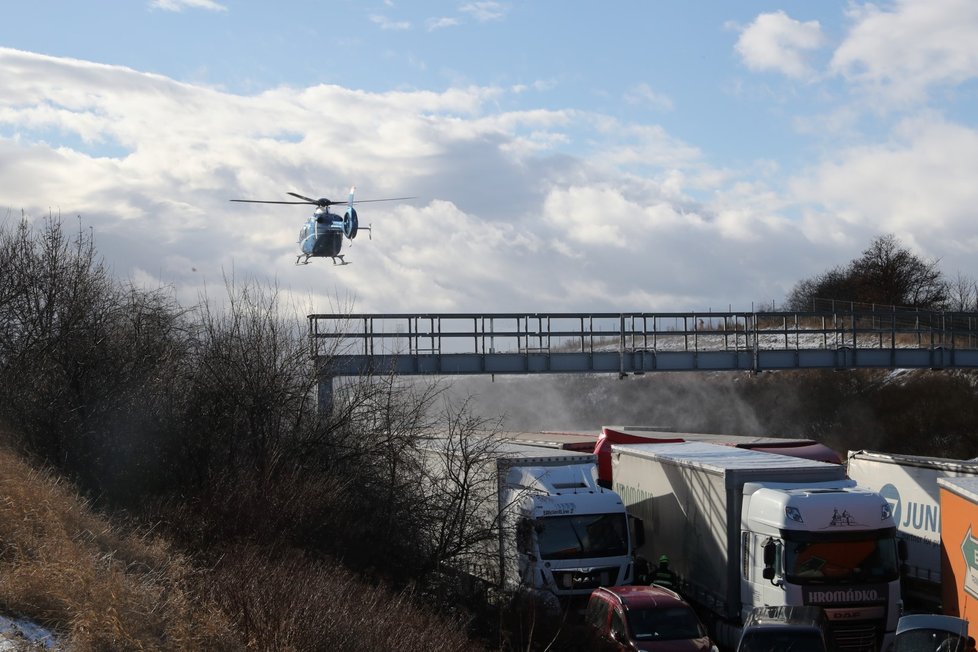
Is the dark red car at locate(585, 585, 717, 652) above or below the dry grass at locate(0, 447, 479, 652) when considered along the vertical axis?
below

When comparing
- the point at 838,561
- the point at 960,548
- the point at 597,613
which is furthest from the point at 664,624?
the point at 960,548

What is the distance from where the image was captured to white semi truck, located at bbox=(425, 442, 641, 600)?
18.8 m

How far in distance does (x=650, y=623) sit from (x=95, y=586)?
8036 millimetres

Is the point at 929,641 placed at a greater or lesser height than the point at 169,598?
lesser

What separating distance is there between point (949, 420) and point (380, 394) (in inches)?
1743

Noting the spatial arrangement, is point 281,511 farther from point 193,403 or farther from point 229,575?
point 193,403

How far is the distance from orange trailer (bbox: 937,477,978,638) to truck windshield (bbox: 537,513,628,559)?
18.5 feet

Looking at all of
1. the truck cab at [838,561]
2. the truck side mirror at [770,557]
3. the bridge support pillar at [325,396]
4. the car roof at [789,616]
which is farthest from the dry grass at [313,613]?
the bridge support pillar at [325,396]

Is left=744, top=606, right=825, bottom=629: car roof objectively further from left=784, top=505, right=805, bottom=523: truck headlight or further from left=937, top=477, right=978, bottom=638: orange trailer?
left=937, top=477, right=978, bottom=638: orange trailer

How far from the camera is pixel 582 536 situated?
19.2m

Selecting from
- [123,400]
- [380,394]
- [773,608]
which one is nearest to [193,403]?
[123,400]

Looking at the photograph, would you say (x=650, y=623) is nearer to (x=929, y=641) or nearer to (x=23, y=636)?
(x=929, y=641)

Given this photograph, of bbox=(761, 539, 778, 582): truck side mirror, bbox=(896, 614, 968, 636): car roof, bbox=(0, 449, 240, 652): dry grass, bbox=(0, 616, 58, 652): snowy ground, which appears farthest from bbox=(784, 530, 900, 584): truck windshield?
bbox=(0, 616, 58, 652): snowy ground

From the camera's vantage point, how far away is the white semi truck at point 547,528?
1884 centimetres
